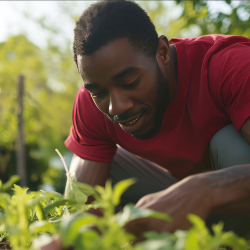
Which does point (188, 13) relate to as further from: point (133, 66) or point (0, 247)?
point (0, 247)

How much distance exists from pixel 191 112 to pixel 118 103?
56 centimetres

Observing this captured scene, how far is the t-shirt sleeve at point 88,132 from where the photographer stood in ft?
6.87

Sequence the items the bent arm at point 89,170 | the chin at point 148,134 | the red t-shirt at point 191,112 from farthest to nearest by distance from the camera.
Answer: the bent arm at point 89,170 → the chin at point 148,134 → the red t-shirt at point 191,112

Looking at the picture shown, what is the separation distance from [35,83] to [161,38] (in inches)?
363

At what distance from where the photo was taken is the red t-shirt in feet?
4.89

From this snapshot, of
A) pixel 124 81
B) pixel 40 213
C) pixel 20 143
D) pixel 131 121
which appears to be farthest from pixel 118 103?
pixel 20 143

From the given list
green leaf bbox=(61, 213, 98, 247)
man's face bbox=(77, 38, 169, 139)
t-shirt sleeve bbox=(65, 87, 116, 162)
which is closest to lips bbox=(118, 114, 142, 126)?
man's face bbox=(77, 38, 169, 139)

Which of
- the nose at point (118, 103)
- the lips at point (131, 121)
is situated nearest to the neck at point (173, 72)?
the lips at point (131, 121)

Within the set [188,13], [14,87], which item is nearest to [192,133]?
[188,13]

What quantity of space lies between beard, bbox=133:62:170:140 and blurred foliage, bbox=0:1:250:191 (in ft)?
5.79

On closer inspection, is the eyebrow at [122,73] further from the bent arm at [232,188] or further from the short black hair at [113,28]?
the bent arm at [232,188]

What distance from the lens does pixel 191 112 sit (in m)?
1.78

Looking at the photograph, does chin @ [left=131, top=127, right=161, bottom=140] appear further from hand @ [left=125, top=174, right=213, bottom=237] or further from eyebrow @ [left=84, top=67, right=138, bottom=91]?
hand @ [left=125, top=174, right=213, bottom=237]

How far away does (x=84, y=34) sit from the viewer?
1.50 meters
